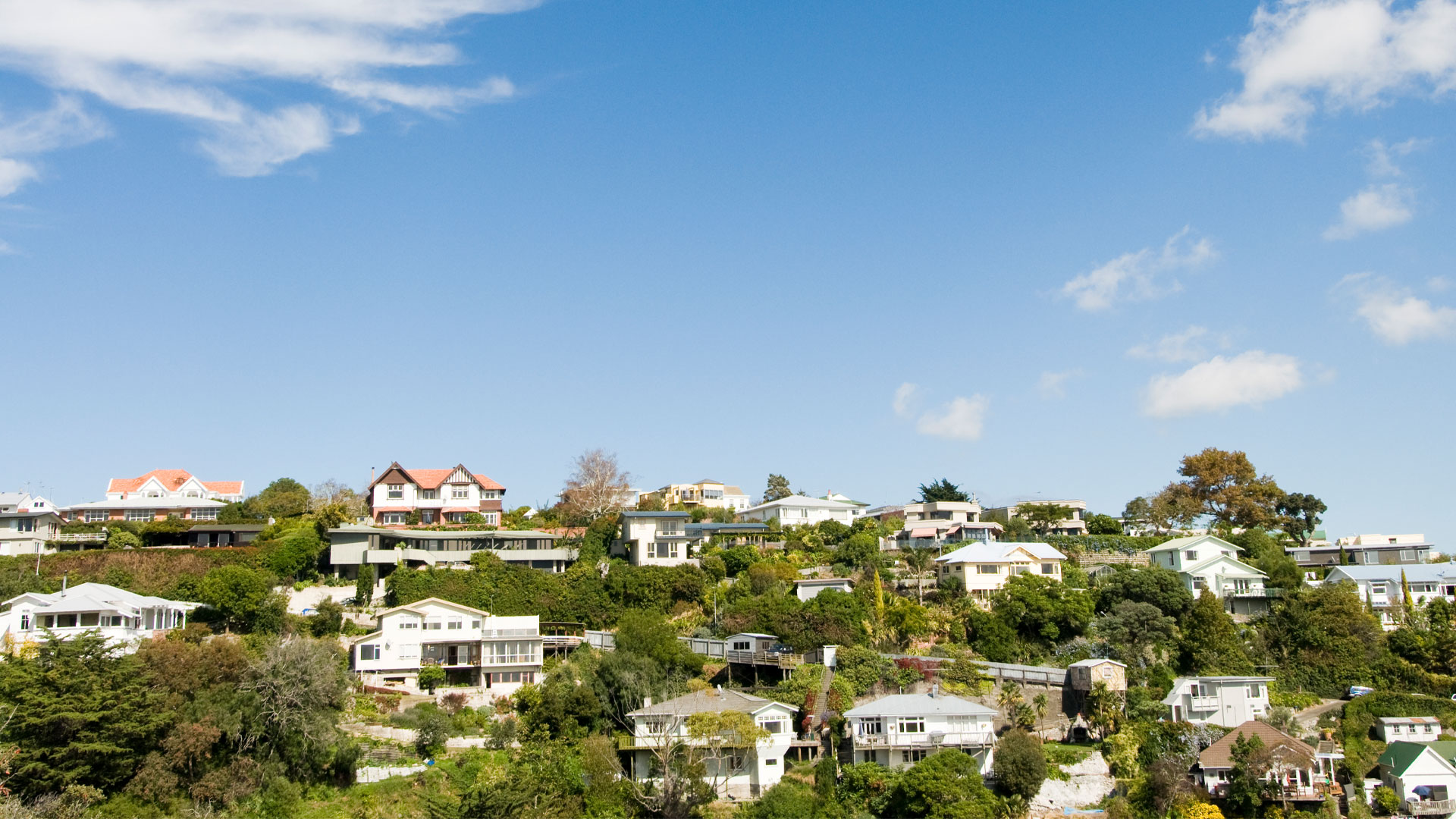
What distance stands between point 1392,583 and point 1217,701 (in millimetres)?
18248

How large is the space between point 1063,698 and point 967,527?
23763 mm

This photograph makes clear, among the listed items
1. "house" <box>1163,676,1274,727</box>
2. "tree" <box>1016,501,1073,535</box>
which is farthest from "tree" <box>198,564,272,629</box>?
"tree" <box>1016,501,1073,535</box>

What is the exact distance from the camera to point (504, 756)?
132 ft

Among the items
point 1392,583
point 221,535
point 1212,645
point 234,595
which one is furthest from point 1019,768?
point 221,535

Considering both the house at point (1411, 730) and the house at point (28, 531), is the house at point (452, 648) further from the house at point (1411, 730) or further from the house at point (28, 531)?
the house at point (1411, 730)

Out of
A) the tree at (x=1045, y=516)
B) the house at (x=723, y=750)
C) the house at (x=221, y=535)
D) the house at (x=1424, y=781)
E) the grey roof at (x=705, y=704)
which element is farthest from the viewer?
the tree at (x=1045, y=516)

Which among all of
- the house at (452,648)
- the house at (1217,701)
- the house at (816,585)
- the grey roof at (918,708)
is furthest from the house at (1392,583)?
the house at (452,648)

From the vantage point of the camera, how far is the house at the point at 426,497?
228ft

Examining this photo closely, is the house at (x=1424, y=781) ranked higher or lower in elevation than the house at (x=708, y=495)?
lower

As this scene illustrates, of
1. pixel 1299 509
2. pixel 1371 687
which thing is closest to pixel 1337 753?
pixel 1371 687

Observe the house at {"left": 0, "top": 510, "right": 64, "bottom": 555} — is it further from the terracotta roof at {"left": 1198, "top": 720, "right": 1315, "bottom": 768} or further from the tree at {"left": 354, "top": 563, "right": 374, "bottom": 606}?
the terracotta roof at {"left": 1198, "top": 720, "right": 1315, "bottom": 768}

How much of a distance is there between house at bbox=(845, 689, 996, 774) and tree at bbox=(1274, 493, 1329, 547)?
43.4 meters

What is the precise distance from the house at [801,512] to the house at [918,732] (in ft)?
113

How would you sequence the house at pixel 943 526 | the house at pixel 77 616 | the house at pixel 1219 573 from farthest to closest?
the house at pixel 943 526 < the house at pixel 1219 573 < the house at pixel 77 616
